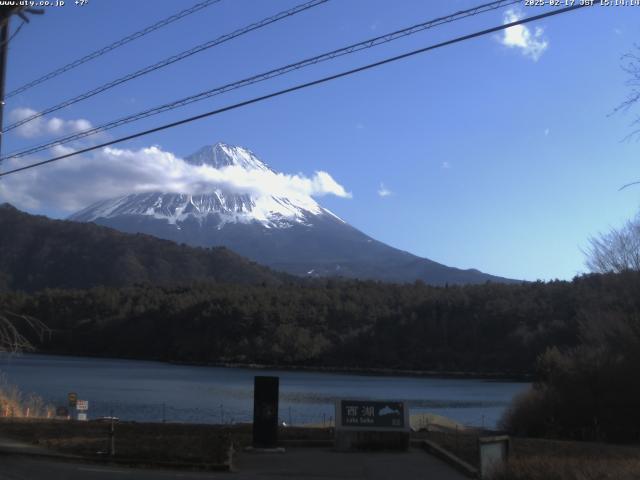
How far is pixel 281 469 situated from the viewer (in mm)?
15289

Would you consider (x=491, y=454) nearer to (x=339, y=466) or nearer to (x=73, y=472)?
(x=339, y=466)

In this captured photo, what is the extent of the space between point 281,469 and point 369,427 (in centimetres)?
329

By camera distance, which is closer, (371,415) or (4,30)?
(4,30)

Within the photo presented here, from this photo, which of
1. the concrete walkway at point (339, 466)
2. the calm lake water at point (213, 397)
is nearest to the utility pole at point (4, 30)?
the concrete walkway at point (339, 466)

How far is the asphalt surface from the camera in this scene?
46.0ft

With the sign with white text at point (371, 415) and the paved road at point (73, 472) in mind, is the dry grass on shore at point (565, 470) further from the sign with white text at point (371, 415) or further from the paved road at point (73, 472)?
the paved road at point (73, 472)

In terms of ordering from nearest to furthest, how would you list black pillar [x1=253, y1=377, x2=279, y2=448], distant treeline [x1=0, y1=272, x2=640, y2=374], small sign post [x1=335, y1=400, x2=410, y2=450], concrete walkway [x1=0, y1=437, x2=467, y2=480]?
1. concrete walkway [x1=0, y1=437, x2=467, y2=480]
2. black pillar [x1=253, y1=377, x2=279, y2=448]
3. small sign post [x1=335, y1=400, x2=410, y2=450]
4. distant treeline [x1=0, y1=272, x2=640, y2=374]

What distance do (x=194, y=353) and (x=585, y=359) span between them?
109m

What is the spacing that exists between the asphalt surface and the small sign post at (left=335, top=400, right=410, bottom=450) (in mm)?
530

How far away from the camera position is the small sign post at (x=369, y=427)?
17.9m

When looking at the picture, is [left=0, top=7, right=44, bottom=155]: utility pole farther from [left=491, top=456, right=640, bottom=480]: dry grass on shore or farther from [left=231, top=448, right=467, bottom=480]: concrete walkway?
[left=491, top=456, right=640, bottom=480]: dry grass on shore

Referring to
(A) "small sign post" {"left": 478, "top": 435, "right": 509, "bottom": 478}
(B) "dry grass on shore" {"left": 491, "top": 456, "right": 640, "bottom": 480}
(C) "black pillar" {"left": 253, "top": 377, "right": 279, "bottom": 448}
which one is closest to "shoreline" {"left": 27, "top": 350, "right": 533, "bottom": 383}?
(C) "black pillar" {"left": 253, "top": 377, "right": 279, "bottom": 448}

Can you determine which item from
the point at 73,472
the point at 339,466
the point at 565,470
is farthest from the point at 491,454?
the point at 73,472

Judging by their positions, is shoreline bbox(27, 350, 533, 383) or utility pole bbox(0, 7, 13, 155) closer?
utility pole bbox(0, 7, 13, 155)
